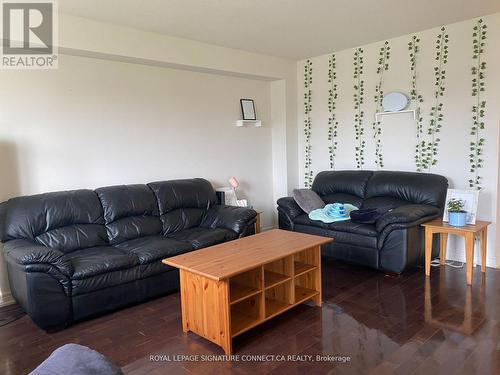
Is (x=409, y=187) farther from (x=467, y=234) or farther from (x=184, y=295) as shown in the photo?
(x=184, y=295)

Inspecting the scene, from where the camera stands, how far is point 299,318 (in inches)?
110

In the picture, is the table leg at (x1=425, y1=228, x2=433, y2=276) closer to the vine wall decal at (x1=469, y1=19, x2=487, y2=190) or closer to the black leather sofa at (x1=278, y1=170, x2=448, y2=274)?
the black leather sofa at (x1=278, y1=170, x2=448, y2=274)

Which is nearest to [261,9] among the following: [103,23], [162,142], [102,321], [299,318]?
[103,23]

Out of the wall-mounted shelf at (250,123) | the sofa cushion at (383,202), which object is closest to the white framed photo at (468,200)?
the sofa cushion at (383,202)

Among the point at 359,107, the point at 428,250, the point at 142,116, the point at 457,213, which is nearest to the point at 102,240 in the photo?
the point at 142,116

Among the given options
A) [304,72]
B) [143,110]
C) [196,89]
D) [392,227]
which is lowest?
[392,227]

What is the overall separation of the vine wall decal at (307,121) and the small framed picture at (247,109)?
775 millimetres

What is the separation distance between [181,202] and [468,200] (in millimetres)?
2859

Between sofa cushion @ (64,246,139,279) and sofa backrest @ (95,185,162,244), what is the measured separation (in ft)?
1.09

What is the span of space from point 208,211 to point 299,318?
1.77 m

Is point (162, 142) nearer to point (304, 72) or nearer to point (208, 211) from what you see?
point (208, 211)

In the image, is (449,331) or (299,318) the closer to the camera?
(449,331)

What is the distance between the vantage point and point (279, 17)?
3531mm

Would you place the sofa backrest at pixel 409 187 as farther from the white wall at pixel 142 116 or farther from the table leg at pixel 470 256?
the white wall at pixel 142 116
